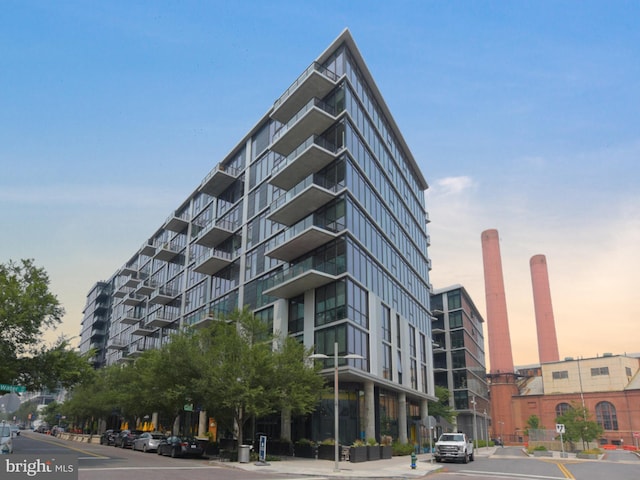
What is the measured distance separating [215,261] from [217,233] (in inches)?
129

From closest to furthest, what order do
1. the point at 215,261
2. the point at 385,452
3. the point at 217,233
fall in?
the point at 385,452 → the point at 215,261 → the point at 217,233

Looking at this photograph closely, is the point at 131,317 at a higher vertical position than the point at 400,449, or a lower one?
higher

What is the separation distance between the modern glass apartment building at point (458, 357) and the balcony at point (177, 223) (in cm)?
4082

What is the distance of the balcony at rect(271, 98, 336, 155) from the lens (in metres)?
37.3

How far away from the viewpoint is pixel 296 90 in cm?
3869

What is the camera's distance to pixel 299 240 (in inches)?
1446

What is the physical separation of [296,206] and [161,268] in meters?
38.6

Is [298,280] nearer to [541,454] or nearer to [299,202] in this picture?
[299,202]

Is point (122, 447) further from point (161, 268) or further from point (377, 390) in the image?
point (161, 268)

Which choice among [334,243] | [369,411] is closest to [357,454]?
[369,411]

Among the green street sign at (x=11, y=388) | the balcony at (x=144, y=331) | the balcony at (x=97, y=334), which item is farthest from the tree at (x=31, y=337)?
the balcony at (x=97, y=334)

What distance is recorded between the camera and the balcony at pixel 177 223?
62.9m

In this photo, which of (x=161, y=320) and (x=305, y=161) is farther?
(x=161, y=320)

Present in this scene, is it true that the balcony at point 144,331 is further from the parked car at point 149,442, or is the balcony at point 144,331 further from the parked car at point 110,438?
the parked car at point 149,442
